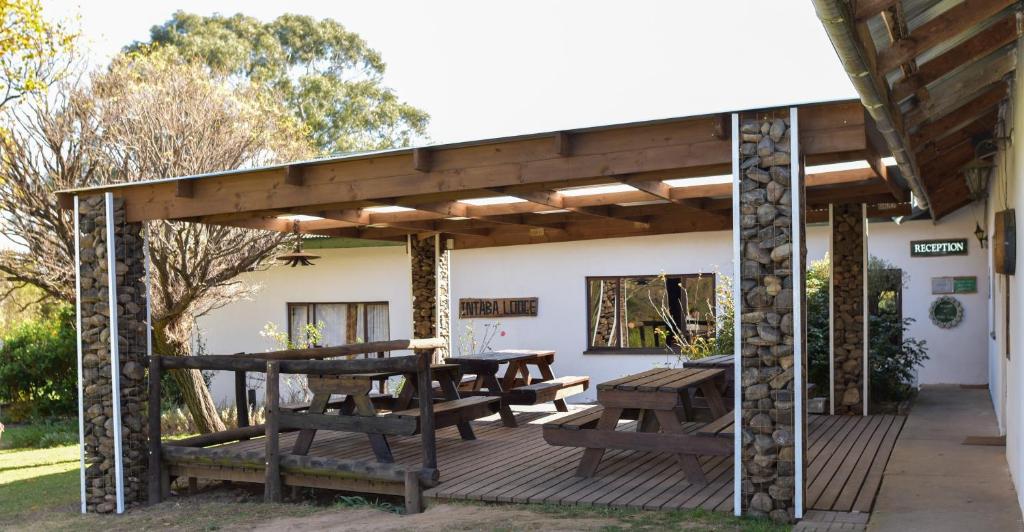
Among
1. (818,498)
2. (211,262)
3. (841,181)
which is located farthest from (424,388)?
(211,262)

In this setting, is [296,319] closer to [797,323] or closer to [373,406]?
[373,406]

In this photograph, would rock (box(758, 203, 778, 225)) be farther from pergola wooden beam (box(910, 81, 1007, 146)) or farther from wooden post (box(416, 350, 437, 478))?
wooden post (box(416, 350, 437, 478))

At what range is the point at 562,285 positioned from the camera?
15.3 meters

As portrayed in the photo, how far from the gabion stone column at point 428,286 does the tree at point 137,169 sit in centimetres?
215

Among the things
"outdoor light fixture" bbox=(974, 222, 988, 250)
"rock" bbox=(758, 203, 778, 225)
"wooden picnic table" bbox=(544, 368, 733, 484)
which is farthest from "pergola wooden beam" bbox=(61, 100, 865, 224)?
"outdoor light fixture" bbox=(974, 222, 988, 250)

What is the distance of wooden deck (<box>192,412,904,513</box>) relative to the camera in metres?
6.93

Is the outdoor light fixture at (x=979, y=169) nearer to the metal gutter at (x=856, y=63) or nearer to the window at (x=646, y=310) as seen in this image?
the metal gutter at (x=856, y=63)

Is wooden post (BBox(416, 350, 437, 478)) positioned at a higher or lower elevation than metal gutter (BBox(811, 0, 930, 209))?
lower

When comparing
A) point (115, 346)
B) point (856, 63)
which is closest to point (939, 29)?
point (856, 63)

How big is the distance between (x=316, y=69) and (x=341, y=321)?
17.3 metres

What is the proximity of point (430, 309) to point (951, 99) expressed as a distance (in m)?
8.04

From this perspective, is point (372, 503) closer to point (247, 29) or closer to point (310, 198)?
point (310, 198)

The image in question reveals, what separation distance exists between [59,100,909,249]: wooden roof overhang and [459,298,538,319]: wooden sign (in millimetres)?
3694

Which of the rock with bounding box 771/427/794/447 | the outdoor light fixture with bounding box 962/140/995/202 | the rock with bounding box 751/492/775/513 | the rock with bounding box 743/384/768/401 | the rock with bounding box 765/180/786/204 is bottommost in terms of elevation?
the rock with bounding box 751/492/775/513
